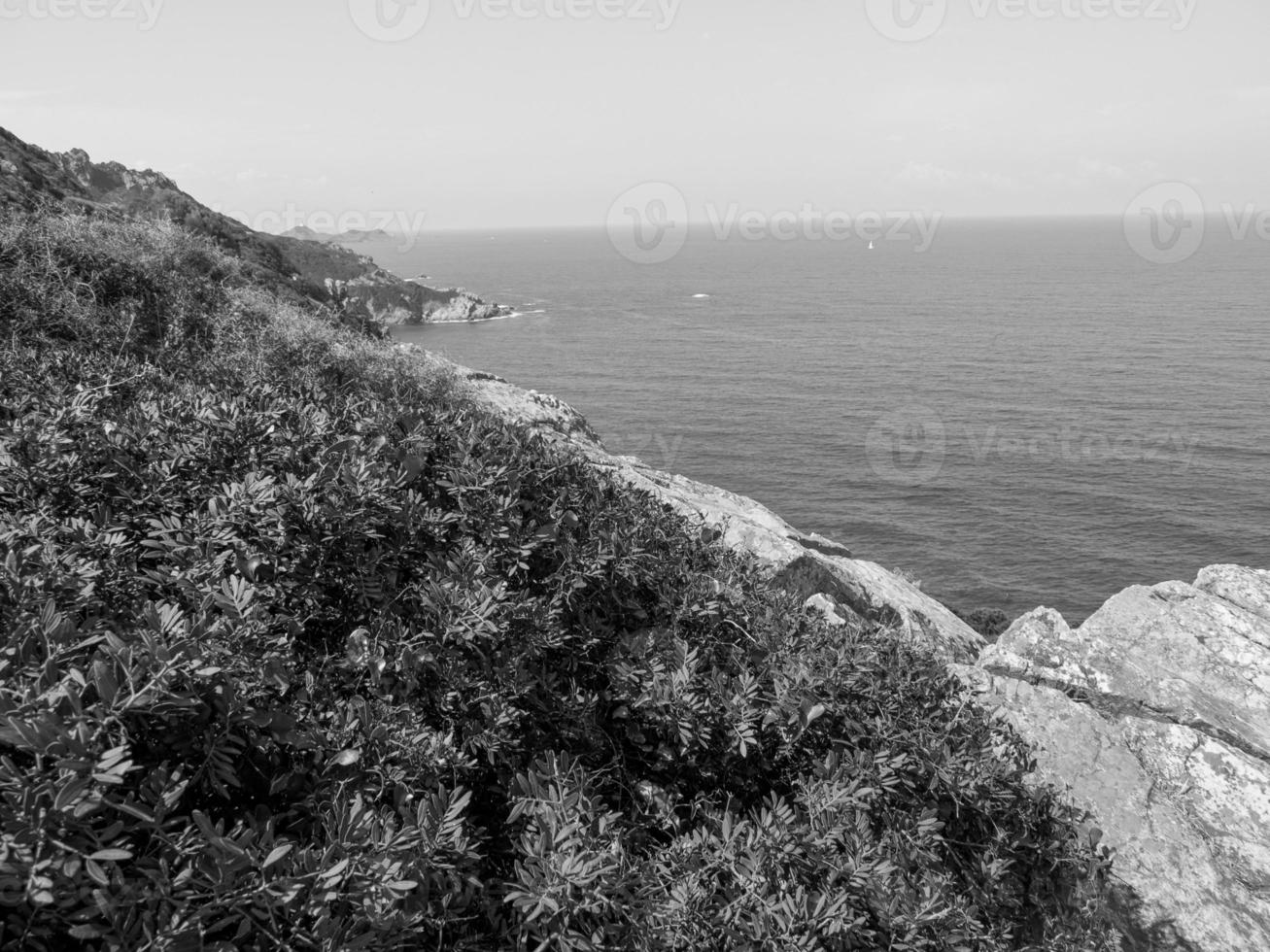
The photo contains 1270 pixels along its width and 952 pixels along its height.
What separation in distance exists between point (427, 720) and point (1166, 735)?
11283 millimetres

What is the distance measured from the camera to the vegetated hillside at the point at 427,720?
354 cm

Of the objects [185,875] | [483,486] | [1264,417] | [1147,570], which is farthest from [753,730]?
[1264,417]

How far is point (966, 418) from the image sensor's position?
236 feet

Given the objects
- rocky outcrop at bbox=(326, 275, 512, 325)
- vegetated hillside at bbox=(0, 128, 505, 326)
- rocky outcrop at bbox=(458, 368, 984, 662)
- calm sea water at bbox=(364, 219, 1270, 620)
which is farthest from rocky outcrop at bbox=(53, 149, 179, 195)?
rocky outcrop at bbox=(458, 368, 984, 662)

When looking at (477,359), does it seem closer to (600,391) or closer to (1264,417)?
(600,391)
